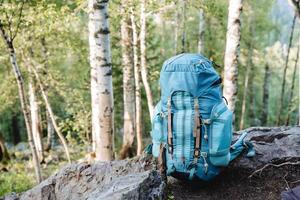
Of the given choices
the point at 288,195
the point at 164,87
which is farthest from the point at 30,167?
the point at 288,195

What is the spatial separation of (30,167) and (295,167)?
37.8ft

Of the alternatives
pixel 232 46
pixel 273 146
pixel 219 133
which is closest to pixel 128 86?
pixel 232 46

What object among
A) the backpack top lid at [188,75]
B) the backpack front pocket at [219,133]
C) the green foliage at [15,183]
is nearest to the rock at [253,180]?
the backpack front pocket at [219,133]

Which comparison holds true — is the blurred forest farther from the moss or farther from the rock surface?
the rock surface

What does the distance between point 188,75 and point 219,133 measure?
0.73 metres

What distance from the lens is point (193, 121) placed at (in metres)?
4.50

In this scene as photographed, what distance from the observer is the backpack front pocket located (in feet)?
14.7

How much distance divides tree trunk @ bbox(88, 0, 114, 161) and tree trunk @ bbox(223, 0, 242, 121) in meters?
2.36

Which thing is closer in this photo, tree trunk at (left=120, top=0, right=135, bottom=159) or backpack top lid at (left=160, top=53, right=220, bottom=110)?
backpack top lid at (left=160, top=53, right=220, bottom=110)

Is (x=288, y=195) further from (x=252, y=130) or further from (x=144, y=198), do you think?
(x=252, y=130)

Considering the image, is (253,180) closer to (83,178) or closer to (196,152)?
(196,152)

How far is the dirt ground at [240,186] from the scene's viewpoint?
15.5 ft

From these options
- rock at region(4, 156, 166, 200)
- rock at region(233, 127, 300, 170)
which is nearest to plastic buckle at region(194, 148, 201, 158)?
rock at region(4, 156, 166, 200)

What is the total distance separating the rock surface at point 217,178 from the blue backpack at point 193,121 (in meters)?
0.31
